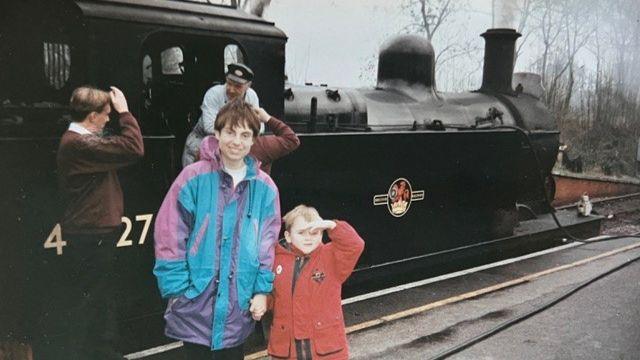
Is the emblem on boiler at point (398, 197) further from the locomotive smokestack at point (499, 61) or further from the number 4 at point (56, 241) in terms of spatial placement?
the locomotive smokestack at point (499, 61)

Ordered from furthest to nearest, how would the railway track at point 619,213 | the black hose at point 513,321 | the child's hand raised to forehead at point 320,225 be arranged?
the railway track at point 619,213 < the black hose at point 513,321 < the child's hand raised to forehead at point 320,225

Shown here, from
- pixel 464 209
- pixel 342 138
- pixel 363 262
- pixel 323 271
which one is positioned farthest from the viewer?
→ pixel 464 209

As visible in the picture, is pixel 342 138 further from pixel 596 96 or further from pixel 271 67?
pixel 596 96

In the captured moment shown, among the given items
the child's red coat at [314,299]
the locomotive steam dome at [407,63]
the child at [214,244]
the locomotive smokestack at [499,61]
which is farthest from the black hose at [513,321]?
the locomotive smokestack at [499,61]

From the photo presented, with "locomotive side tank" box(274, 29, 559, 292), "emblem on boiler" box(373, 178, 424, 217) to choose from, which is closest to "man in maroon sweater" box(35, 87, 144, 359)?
"locomotive side tank" box(274, 29, 559, 292)

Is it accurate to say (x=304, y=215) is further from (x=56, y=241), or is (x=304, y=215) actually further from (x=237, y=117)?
(x=56, y=241)

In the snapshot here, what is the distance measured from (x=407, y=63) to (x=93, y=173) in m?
4.60

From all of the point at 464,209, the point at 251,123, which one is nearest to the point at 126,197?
the point at 251,123

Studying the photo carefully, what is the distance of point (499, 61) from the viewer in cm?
799

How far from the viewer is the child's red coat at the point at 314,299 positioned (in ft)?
8.54

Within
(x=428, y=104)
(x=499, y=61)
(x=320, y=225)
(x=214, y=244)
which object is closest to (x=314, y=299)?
(x=320, y=225)

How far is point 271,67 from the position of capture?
3.93m

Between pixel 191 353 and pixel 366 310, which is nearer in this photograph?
pixel 191 353

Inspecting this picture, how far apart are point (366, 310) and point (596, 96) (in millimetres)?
21234
